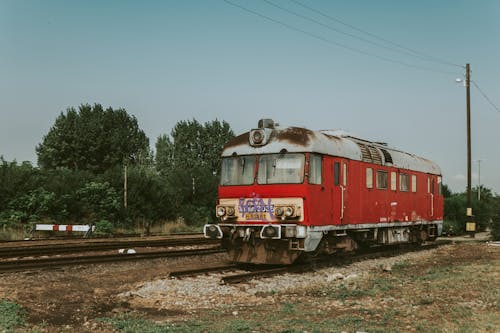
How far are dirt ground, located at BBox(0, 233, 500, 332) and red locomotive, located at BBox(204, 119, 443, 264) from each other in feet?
3.75

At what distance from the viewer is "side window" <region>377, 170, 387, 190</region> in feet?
56.7

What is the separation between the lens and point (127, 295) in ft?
33.4

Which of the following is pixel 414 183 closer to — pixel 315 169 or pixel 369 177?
pixel 369 177

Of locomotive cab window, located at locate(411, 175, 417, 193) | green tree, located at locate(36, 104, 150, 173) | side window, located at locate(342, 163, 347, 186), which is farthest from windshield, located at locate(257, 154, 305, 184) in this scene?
green tree, located at locate(36, 104, 150, 173)

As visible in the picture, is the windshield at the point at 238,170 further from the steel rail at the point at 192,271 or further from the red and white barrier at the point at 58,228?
the red and white barrier at the point at 58,228

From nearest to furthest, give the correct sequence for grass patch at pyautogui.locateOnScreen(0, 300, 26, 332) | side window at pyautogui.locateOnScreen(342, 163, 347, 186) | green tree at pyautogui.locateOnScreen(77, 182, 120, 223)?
grass patch at pyautogui.locateOnScreen(0, 300, 26, 332) → side window at pyautogui.locateOnScreen(342, 163, 347, 186) → green tree at pyautogui.locateOnScreen(77, 182, 120, 223)

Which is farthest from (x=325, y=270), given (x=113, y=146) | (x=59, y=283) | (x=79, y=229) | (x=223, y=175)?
(x=113, y=146)

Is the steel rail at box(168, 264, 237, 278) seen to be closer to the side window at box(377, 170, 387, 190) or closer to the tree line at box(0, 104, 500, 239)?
the side window at box(377, 170, 387, 190)

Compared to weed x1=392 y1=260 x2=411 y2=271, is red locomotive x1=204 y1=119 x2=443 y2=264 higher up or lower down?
higher up

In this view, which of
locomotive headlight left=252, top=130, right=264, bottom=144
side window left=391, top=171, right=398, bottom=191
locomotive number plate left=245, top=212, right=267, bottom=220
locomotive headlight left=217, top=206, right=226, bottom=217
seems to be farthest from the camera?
side window left=391, top=171, right=398, bottom=191

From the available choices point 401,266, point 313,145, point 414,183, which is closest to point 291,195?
point 313,145

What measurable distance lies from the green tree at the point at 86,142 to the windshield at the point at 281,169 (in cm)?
4030

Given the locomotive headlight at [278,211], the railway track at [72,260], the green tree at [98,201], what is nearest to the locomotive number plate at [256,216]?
the locomotive headlight at [278,211]

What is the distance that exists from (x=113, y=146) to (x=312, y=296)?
48769 mm
